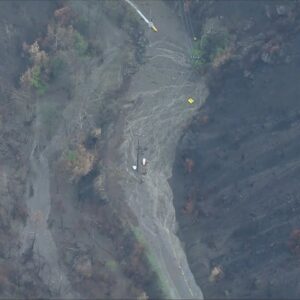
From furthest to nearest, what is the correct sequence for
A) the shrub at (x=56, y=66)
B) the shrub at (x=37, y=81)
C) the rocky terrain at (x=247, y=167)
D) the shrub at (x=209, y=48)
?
the shrub at (x=209, y=48) → the shrub at (x=56, y=66) → the shrub at (x=37, y=81) → the rocky terrain at (x=247, y=167)

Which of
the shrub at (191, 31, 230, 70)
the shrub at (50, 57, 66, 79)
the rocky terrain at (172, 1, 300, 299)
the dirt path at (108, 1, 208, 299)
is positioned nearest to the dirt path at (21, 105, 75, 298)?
the shrub at (50, 57, 66, 79)

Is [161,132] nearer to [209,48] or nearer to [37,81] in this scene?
[209,48]

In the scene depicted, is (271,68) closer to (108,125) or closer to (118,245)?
(108,125)

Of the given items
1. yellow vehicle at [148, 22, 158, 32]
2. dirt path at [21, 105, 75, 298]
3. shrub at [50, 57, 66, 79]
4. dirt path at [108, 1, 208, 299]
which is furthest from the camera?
yellow vehicle at [148, 22, 158, 32]

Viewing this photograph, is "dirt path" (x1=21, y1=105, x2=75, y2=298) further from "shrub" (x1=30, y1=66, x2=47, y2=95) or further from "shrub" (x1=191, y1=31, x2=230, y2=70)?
"shrub" (x1=191, y1=31, x2=230, y2=70)

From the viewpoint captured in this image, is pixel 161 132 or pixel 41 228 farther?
pixel 161 132

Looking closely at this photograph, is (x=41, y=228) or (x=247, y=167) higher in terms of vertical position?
(x=41, y=228)

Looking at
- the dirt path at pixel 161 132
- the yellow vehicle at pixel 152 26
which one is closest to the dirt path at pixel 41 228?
the dirt path at pixel 161 132

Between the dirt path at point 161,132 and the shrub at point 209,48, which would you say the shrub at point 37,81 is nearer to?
the dirt path at point 161,132

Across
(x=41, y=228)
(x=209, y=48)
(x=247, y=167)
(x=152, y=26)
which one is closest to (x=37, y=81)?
(x=152, y=26)
